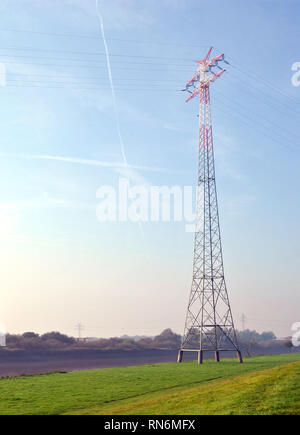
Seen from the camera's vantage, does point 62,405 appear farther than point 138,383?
No

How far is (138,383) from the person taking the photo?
1398 inches

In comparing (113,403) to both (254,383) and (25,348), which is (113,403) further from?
(25,348)

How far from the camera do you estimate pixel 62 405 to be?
2419cm

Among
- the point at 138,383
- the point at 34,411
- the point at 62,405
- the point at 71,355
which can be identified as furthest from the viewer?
the point at 71,355

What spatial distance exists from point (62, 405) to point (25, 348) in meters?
105

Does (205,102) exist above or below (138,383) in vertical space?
above
